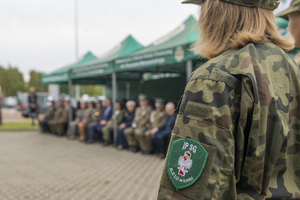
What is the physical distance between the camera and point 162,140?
19.4 ft

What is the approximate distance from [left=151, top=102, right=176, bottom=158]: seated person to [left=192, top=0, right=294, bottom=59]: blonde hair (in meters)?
4.88

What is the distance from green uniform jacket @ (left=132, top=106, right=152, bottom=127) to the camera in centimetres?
681

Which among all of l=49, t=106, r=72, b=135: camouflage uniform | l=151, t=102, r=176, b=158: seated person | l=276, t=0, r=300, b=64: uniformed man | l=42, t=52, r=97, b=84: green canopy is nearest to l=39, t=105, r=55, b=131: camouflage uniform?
l=49, t=106, r=72, b=135: camouflage uniform

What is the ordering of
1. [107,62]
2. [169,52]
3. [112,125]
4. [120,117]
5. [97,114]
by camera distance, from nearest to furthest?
[169,52], [107,62], [120,117], [112,125], [97,114]

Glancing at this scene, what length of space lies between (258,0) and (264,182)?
0.72 metres

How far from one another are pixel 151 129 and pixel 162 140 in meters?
0.61

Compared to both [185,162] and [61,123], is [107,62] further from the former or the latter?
[185,162]

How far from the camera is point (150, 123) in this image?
6.79 m

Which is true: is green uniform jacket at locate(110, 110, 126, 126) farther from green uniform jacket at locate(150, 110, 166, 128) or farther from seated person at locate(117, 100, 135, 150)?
green uniform jacket at locate(150, 110, 166, 128)

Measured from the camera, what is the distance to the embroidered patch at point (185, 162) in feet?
2.68

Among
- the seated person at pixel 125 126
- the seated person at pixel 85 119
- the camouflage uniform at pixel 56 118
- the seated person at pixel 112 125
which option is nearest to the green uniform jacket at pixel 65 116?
the camouflage uniform at pixel 56 118

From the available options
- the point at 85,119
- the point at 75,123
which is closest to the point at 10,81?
the point at 75,123

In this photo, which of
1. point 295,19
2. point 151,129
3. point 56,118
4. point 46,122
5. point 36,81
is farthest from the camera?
point 36,81

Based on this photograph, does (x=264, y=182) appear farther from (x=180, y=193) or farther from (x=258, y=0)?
(x=258, y=0)
